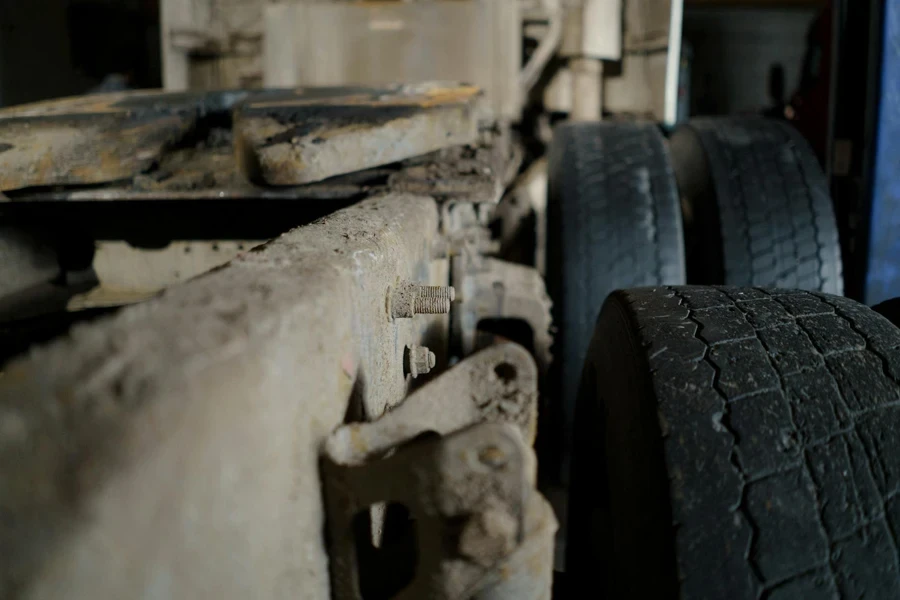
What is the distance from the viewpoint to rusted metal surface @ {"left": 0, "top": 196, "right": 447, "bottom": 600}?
449 mm

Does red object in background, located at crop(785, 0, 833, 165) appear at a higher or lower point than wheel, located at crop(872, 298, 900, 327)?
higher

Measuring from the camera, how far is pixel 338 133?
4.05ft

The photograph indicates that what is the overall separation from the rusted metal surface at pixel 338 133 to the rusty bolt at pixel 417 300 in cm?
36

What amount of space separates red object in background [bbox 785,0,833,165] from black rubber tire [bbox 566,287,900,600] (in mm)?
2042

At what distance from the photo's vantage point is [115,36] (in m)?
6.53

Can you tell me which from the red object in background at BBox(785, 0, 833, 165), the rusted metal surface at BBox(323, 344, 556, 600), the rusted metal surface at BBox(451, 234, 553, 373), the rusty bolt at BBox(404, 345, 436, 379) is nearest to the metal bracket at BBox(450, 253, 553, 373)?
the rusted metal surface at BBox(451, 234, 553, 373)

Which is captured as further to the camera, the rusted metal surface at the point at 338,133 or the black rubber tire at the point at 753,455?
the rusted metal surface at the point at 338,133

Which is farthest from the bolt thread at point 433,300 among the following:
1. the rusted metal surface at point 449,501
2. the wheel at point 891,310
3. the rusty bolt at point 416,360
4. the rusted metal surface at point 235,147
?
the wheel at point 891,310

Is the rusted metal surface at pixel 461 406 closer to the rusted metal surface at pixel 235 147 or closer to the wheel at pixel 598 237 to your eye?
the rusted metal surface at pixel 235 147

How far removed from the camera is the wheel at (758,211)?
5.96 ft

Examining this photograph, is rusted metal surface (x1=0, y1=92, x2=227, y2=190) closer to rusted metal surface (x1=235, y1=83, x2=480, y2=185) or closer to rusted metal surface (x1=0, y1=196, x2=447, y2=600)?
rusted metal surface (x1=235, y1=83, x2=480, y2=185)

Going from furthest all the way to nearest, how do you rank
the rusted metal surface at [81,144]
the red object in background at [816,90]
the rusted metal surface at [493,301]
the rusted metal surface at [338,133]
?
the red object in background at [816,90], the rusted metal surface at [493,301], the rusted metal surface at [81,144], the rusted metal surface at [338,133]

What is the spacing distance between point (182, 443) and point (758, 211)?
1768 millimetres

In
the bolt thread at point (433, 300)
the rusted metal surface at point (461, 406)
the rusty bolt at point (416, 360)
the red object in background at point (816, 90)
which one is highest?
the red object in background at point (816, 90)
